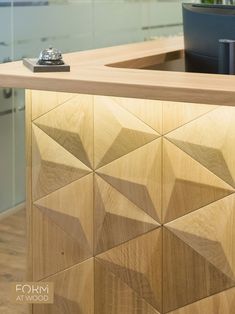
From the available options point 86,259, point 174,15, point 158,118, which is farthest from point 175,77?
point 174,15

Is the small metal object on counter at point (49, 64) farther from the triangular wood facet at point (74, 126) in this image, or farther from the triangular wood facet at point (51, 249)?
the triangular wood facet at point (51, 249)

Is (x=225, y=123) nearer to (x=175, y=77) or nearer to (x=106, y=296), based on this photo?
(x=175, y=77)

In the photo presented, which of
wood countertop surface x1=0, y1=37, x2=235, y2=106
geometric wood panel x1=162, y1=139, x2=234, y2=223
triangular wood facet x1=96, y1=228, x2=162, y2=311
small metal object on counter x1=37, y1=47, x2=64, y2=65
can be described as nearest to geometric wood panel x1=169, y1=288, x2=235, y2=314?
triangular wood facet x1=96, y1=228, x2=162, y2=311

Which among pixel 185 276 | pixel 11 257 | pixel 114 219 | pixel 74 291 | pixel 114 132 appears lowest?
pixel 11 257

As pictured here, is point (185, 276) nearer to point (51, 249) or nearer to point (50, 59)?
point (51, 249)

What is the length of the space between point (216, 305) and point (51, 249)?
27.4 inches

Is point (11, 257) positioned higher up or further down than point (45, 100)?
further down

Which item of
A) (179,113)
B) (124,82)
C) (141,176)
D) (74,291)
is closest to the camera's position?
(124,82)

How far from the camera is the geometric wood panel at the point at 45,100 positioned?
239 centimetres

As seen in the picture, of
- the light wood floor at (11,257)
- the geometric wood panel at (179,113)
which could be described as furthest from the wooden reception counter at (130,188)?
the light wood floor at (11,257)

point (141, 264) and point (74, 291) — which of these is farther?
point (74, 291)

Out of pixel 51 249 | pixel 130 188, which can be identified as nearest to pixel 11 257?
pixel 51 249

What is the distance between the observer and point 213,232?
2170 millimetres

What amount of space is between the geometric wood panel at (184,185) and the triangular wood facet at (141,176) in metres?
0.03
